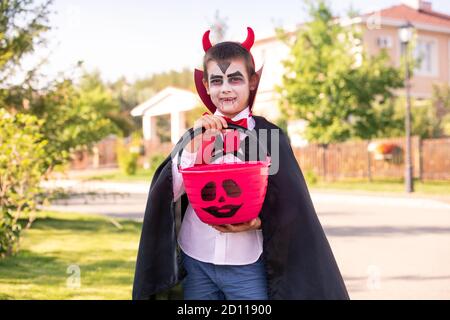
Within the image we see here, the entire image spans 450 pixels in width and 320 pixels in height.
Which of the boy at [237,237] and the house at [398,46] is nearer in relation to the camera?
the boy at [237,237]

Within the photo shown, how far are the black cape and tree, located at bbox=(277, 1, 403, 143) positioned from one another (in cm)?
2350

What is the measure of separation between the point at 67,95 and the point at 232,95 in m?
8.67

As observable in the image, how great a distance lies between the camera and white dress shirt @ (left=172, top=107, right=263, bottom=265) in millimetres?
2814

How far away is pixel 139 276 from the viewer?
2.80 m

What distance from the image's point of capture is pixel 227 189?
258 centimetres

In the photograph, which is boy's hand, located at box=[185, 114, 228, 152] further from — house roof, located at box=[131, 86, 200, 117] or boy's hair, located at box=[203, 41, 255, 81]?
house roof, located at box=[131, 86, 200, 117]

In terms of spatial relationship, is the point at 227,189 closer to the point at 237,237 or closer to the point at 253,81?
the point at 237,237

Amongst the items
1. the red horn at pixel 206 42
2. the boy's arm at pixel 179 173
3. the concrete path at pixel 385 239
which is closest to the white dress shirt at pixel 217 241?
the boy's arm at pixel 179 173

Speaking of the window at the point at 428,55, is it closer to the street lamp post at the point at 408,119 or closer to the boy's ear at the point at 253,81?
the street lamp post at the point at 408,119

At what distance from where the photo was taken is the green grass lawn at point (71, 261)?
257 inches

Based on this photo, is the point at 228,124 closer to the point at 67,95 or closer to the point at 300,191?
the point at 300,191

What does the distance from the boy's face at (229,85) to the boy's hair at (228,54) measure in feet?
0.06

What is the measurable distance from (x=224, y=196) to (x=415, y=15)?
3372 cm
